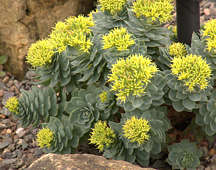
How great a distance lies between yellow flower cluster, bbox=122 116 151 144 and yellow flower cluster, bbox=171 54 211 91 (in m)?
0.32

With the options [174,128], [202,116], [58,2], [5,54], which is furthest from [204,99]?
[5,54]

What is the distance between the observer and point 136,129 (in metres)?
1.72

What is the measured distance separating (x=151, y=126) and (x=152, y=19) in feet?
2.08

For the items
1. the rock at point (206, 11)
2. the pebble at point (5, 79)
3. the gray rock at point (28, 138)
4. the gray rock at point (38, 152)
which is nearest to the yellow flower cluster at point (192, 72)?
the gray rock at point (38, 152)

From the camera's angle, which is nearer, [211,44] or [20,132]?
[211,44]

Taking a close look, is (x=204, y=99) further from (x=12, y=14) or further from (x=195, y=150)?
(x=12, y=14)

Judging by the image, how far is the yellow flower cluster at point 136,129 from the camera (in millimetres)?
1712

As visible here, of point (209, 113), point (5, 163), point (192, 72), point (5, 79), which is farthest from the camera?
point (5, 79)

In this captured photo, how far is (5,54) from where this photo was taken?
3.25 meters

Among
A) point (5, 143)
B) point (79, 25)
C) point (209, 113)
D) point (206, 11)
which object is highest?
point (206, 11)

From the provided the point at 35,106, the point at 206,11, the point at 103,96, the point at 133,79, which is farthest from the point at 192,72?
the point at 206,11

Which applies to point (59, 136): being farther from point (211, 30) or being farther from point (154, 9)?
point (211, 30)

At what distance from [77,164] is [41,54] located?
0.82 m

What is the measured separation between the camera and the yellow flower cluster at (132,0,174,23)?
1812mm
